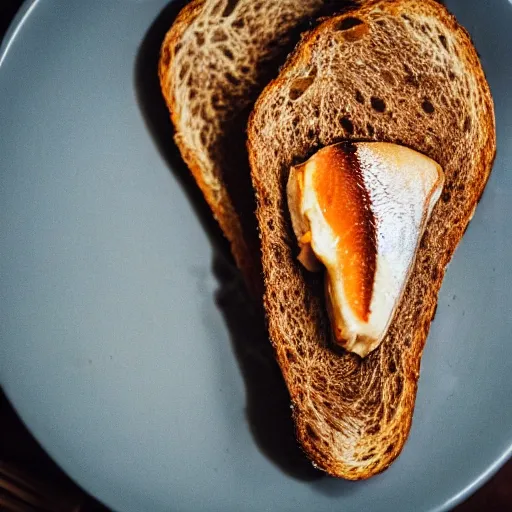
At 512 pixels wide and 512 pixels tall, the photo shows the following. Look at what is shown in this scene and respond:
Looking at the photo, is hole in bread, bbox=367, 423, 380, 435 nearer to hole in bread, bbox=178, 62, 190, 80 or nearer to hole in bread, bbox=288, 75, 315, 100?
hole in bread, bbox=288, 75, 315, 100

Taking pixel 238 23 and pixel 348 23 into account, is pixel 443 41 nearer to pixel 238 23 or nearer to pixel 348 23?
pixel 348 23

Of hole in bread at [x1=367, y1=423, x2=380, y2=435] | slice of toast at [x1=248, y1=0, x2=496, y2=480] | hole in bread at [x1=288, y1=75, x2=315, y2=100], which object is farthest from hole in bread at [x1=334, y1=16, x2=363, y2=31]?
hole in bread at [x1=367, y1=423, x2=380, y2=435]

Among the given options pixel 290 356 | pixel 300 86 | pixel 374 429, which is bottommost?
A: pixel 374 429

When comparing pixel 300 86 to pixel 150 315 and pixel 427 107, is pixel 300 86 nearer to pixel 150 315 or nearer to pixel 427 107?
pixel 427 107

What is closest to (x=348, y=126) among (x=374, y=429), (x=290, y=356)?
(x=290, y=356)

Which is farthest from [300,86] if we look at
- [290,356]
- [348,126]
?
[290,356]

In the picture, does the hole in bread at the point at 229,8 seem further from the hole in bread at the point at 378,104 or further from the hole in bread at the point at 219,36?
the hole in bread at the point at 378,104

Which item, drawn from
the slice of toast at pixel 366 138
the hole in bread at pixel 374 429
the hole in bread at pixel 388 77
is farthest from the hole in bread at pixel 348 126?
the hole in bread at pixel 374 429

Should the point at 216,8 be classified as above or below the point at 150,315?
above
